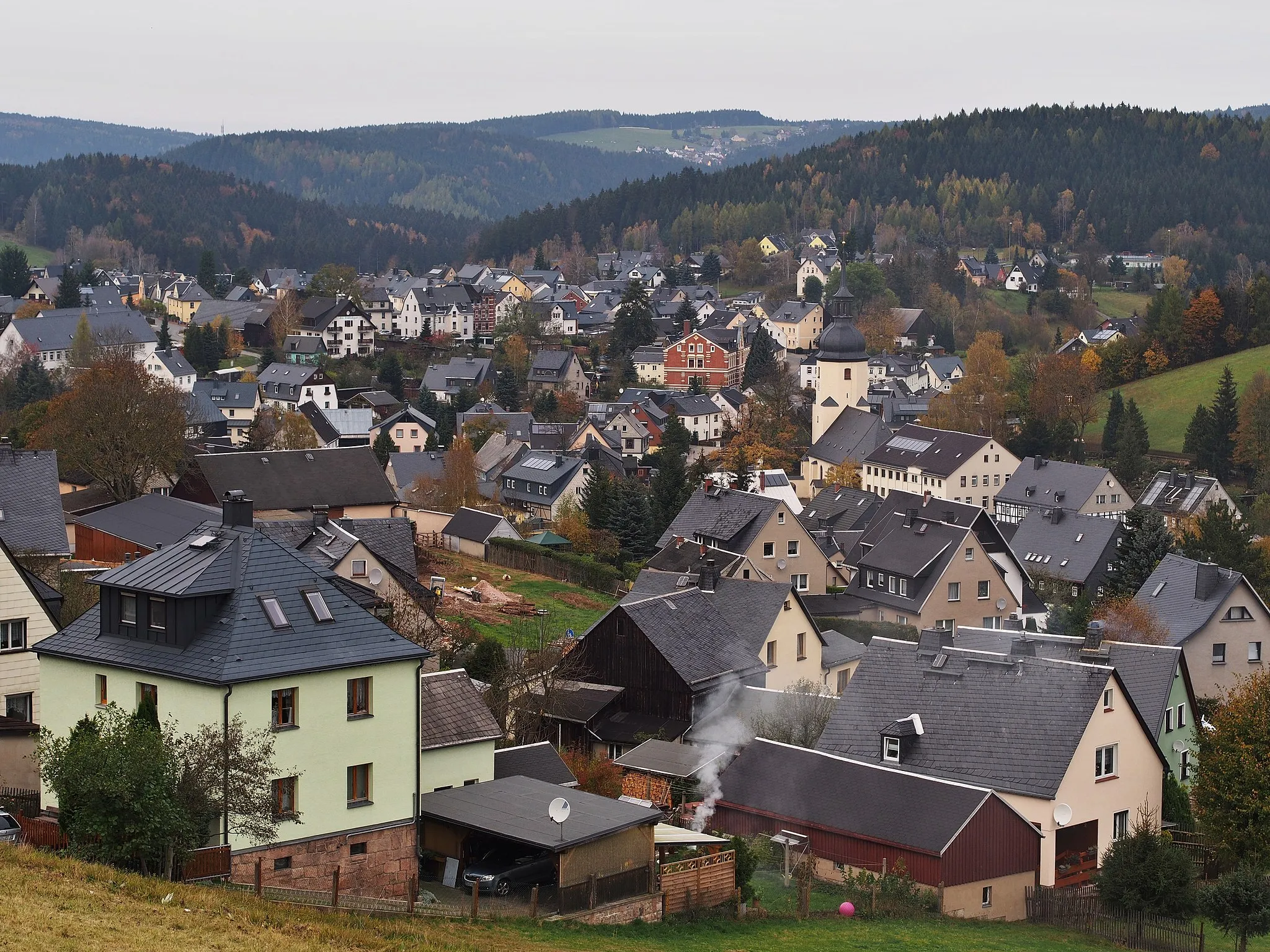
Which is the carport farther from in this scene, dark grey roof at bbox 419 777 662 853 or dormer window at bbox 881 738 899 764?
dormer window at bbox 881 738 899 764

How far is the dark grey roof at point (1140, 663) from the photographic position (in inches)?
1412

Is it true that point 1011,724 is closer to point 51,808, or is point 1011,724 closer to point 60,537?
point 51,808

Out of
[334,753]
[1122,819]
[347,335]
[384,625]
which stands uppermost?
[347,335]

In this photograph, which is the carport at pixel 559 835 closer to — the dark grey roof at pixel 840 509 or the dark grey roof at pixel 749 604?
the dark grey roof at pixel 749 604

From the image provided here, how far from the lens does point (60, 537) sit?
3559cm

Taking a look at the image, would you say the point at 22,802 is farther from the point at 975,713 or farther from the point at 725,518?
the point at 725,518

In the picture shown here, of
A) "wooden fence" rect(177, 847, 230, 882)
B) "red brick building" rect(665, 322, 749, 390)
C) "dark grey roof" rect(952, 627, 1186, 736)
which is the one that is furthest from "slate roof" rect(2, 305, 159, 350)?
"wooden fence" rect(177, 847, 230, 882)

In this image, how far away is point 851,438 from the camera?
104 m

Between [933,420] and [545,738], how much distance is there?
76178 mm

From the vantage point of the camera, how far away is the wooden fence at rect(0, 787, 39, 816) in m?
24.8

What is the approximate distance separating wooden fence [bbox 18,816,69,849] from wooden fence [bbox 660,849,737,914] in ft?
27.2

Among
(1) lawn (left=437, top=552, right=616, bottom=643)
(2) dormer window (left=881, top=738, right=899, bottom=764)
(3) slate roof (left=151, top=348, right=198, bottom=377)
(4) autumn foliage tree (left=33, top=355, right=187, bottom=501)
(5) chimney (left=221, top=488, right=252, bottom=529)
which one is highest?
(3) slate roof (left=151, top=348, right=198, bottom=377)

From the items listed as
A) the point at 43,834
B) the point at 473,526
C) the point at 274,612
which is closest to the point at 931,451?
the point at 473,526

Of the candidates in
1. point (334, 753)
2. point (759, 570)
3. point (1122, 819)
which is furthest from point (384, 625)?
point (759, 570)
